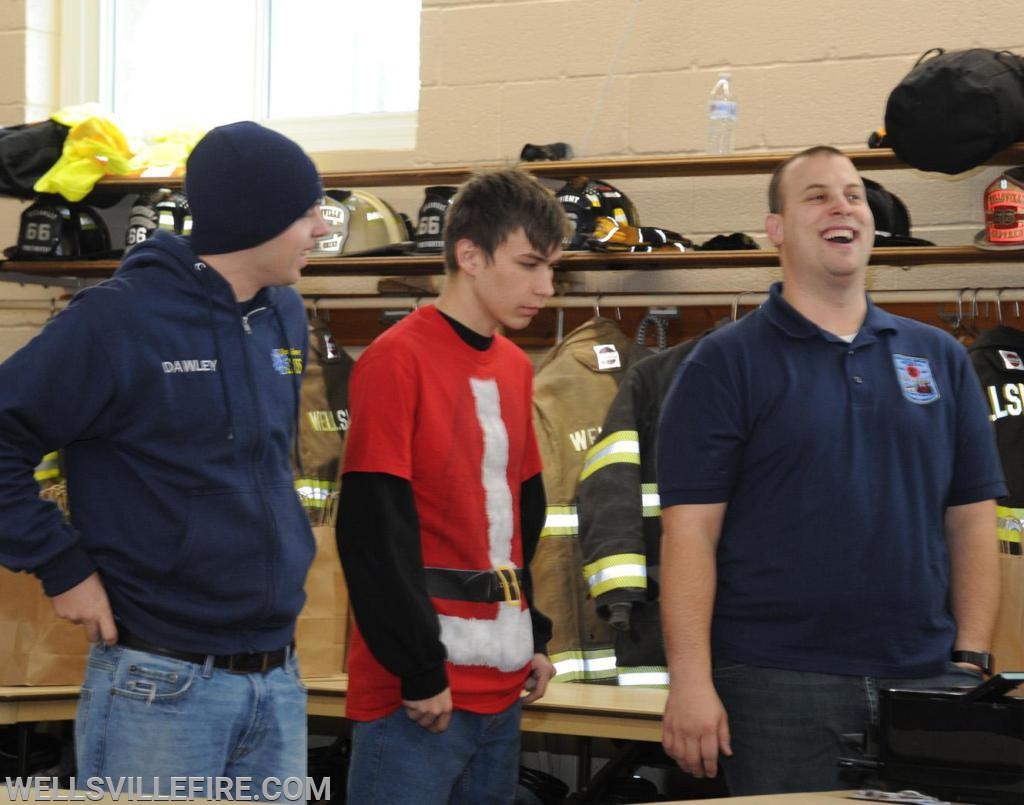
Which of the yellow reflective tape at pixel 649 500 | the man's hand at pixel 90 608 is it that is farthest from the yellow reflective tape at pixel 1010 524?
the man's hand at pixel 90 608

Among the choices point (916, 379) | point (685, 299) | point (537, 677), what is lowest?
point (537, 677)

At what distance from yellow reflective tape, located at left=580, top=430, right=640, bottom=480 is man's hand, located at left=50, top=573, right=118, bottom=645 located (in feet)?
5.30

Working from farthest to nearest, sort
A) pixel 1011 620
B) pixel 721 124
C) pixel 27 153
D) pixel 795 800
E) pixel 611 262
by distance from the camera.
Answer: pixel 27 153
pixel 721 124
pixel 611 262
pixel 1011 620
pixel 795 800

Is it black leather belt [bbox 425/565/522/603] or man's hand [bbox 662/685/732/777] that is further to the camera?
black leather belt [bbox 425/565/522/603]

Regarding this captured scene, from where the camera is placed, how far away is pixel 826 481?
2.00 metres

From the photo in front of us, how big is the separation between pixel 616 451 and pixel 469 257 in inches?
42.4

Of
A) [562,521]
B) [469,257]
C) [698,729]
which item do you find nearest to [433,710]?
[698,729]

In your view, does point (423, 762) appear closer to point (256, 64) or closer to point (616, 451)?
point (616, 451)

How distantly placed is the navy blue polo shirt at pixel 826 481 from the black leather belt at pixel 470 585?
0.30m

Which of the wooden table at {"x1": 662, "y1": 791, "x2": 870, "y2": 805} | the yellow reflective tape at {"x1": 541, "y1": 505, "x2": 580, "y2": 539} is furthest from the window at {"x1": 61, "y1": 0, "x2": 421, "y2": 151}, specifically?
the wooden table at {"x1": 662, "y1": 791, "x2": 870, "y2": 805}

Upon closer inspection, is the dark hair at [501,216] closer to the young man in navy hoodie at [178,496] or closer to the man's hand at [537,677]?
the young man in navy hoodie at [178,496]

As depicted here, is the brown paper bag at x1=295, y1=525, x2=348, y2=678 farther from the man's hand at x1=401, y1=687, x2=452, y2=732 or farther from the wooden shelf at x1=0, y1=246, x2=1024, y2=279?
the man's hand at x1=401, y1=687, x2=452, y2=732

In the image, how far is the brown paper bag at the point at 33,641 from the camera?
10.3ft

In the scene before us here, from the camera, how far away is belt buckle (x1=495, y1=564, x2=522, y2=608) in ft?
7.14
